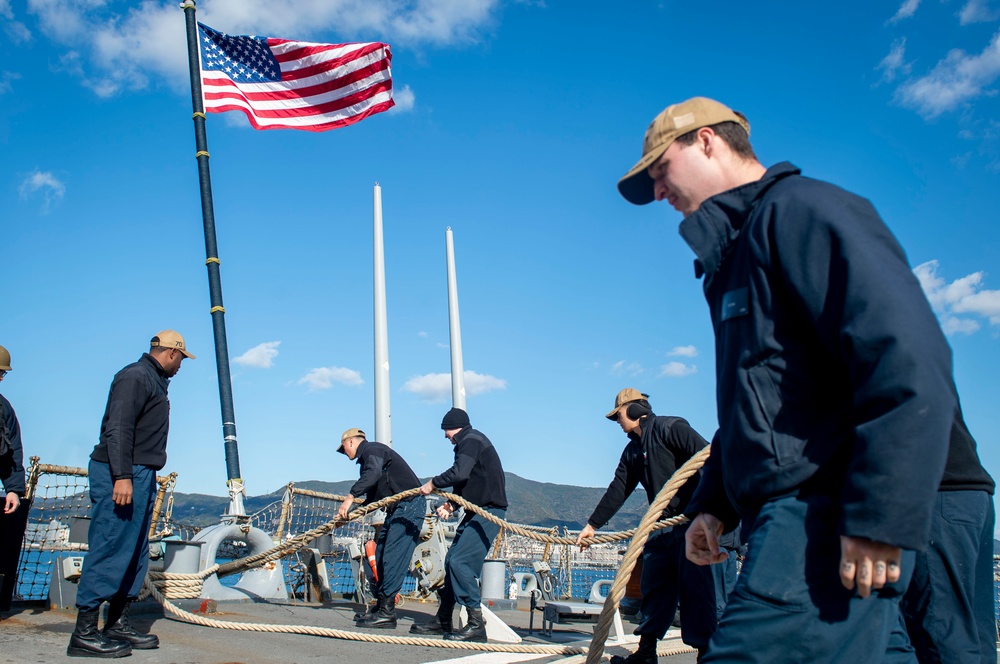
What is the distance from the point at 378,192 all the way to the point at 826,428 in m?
16.2

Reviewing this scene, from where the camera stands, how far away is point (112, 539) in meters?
4.61

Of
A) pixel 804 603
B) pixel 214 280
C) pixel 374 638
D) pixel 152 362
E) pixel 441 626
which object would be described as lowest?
pixel 441 626

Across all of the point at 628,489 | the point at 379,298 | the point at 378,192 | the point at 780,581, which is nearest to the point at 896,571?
the point at 780,581

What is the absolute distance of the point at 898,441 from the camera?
1.32 metres

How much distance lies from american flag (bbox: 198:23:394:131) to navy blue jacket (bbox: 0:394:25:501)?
5.74 metres

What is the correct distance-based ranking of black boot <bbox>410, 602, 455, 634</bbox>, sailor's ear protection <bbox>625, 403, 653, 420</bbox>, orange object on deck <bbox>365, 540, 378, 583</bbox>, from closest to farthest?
sailor's ear protection <bbox>625, 403, 653, 420</bbox> → black boot <bbox>410, 602, 455, 634</bbox> → orange object on deck <bbox>365, 540, 378, 583</bbox>

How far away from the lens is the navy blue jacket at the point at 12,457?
18.6 feet

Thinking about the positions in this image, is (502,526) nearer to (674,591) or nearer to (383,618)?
(383,618)

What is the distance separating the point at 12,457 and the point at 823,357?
Answer: 5.99 metres

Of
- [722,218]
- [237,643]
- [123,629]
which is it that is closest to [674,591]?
[237,643]

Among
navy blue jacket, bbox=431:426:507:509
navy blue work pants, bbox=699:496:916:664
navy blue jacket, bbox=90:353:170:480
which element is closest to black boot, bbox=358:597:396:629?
navy blue jacket, bbox=431:426:507:509

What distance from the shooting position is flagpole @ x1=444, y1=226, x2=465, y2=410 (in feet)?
53.2

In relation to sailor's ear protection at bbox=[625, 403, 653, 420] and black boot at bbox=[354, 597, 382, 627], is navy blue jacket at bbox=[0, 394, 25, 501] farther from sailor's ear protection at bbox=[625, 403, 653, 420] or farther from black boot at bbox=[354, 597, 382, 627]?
sailor's ear protection at bbox=[625, 403, 653, 420]

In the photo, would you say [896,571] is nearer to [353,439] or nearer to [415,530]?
[415,530]
